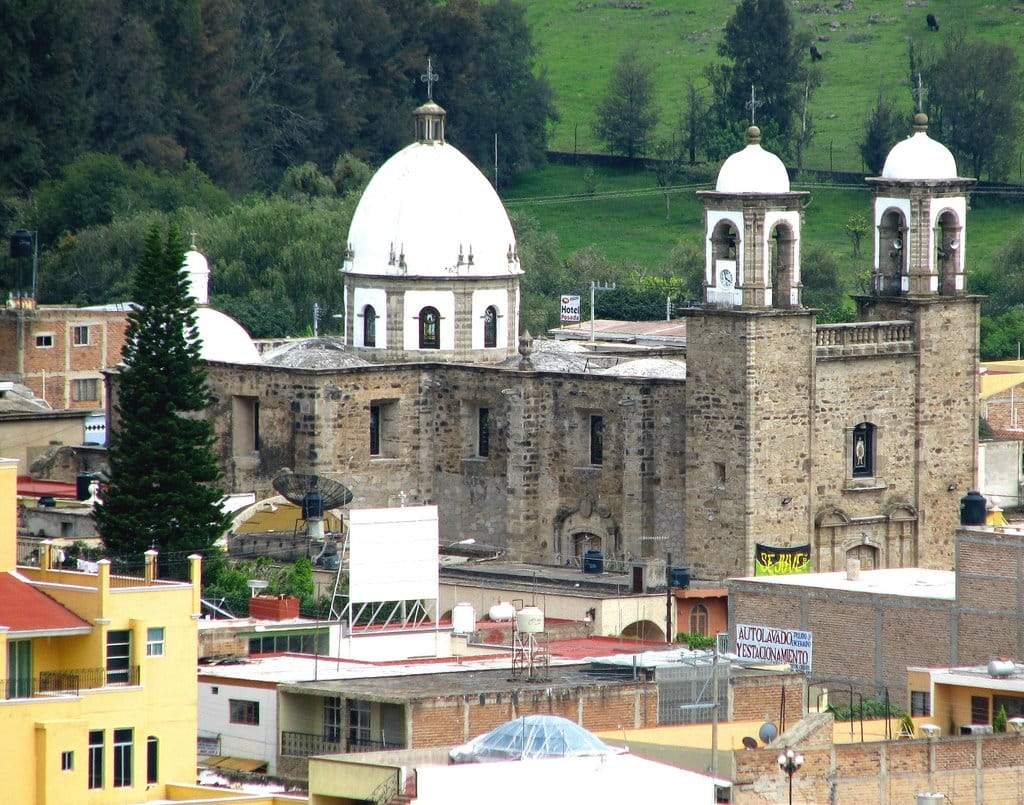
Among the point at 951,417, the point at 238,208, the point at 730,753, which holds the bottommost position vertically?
the point at 730,753

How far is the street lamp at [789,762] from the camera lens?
48438 mm

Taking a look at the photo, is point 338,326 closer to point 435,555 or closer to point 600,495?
point 600,495

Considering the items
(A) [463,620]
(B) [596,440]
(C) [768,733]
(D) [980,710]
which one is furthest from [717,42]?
(C) [768,733]

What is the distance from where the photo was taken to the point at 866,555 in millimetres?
81688

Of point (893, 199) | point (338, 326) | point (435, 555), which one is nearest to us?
point (435, 555)

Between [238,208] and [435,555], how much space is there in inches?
2344

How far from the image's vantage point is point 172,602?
5159cm

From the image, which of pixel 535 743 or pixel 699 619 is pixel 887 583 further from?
pixel 535 743

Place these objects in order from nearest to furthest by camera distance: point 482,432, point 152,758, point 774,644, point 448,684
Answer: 1. point 152,758
2. point 448,684
3. point 774,644
4. point 482,432

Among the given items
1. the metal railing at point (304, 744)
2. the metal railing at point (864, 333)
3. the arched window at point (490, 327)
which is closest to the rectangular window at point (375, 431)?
the arched window at point (490, 327)

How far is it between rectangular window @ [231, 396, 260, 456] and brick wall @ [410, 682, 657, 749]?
108ft

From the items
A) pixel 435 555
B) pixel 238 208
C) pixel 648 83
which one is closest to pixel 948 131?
pixel 648 83

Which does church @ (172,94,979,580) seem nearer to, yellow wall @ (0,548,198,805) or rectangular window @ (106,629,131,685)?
yellow wall @ (0,548,198,805)

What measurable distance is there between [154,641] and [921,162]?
35889mm
